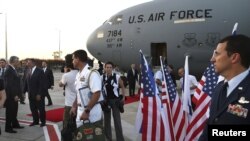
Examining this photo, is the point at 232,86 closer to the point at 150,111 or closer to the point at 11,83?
the point at 150,111

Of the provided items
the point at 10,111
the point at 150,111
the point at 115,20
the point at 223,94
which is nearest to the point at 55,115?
the point at 10,111

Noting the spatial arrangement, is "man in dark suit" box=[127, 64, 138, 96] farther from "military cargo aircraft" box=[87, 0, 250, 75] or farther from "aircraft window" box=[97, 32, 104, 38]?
"aircraft window" box=[97, 32, 104, 38]

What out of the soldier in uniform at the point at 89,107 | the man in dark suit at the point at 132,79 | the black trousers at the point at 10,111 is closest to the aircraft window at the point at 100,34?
the man in dark suit at the point at 132,79

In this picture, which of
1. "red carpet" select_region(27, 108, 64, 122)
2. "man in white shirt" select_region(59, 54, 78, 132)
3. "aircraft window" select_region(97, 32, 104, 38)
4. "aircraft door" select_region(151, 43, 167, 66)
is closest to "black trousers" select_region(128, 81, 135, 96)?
"aircraft door" select_region(151, 43, 167, 66)

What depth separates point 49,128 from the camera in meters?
9.09

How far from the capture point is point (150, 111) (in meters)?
5.34

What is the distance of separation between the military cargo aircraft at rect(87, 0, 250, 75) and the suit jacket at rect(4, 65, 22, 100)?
882cm

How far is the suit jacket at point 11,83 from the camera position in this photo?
841cm

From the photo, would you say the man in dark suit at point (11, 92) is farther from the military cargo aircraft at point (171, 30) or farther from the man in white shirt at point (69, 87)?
the military cargo aircraft at point (171, 30)

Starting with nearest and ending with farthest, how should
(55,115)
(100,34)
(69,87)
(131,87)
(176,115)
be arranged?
1. (176,115)
2. (69,87)
3. (55,115)
4. (131,87)
5. (100,34)

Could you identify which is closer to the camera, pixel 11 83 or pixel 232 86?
pixel 232 86

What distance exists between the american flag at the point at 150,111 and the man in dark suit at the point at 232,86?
2568 mm

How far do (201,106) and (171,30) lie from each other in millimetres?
11383

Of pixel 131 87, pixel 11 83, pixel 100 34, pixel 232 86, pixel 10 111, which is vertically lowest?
pixel 131 87
